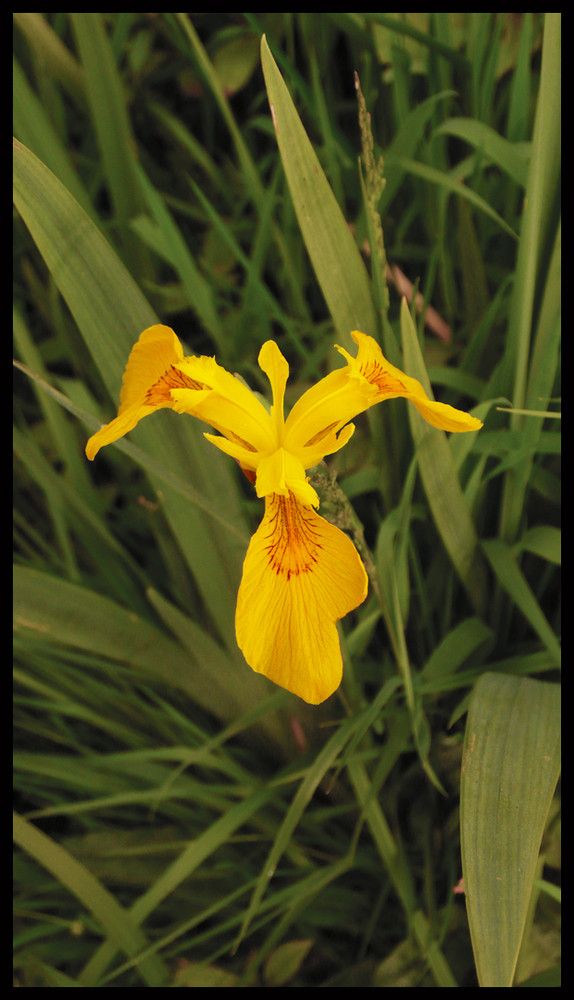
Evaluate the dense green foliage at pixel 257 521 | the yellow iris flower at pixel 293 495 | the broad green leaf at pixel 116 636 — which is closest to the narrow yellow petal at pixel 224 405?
the yellow iris flower at pixel 293 495

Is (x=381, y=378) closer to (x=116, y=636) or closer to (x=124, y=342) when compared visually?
(x=124, y=342)

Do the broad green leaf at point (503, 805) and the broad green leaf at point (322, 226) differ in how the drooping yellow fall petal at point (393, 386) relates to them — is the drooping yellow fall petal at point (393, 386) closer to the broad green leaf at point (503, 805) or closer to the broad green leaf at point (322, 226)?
the broad green leaf at point (322, 226)

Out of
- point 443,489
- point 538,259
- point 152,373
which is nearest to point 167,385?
point 152,373

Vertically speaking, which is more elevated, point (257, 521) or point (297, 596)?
point (257, 521)

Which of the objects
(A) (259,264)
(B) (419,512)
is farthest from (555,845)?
(A) (259,264)

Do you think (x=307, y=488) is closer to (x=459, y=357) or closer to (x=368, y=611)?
(x=368, y=611)

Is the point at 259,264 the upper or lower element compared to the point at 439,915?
upper

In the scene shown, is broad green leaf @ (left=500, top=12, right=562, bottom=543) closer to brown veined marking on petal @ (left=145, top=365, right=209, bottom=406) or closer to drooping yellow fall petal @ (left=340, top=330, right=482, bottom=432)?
drooping yellow fall petal @ (left=340, top=330, right=482, bottom=432)
